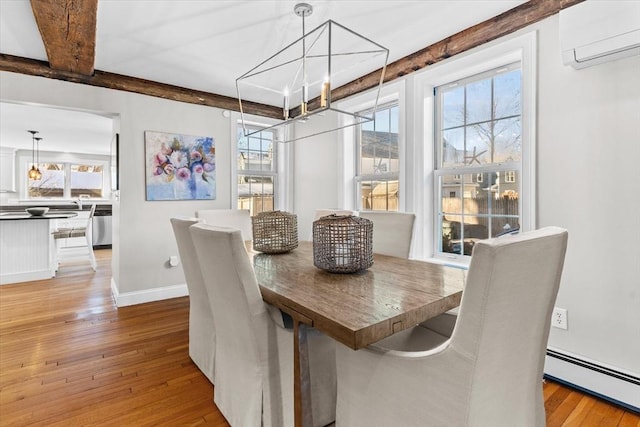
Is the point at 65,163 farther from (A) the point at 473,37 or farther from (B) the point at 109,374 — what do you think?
(A) the point at 473,37

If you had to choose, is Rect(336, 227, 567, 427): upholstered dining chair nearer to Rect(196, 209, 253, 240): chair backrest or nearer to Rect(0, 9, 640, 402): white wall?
Rect(0, 9, 640, 402): white wall

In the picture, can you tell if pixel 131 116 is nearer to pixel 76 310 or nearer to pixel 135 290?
pixel 135 290

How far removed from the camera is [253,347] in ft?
4.53

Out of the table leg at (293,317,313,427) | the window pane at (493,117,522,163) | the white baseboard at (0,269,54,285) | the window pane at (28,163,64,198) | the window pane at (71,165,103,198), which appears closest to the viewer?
the table leg at (293,317,313,427)

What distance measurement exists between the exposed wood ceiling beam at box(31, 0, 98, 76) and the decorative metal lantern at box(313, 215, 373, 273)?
1.96m

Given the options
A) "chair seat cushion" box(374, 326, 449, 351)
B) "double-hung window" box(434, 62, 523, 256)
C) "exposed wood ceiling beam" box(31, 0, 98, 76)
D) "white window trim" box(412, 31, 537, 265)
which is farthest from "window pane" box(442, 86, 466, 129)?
"exposed wood ceiling beam" box(31, 0, 98, 76)

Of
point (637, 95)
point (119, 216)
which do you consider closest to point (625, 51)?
point (637, 95)

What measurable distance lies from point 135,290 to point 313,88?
2.96 meters

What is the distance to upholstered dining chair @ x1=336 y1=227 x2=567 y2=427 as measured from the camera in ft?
2.77

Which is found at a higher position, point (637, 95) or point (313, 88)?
point (313, 88)

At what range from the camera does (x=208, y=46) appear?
2.69 m

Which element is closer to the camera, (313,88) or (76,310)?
(76,310)

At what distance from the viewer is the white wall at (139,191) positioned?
127 inches

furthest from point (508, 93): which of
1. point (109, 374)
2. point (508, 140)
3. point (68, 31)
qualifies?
point (109, 374)
